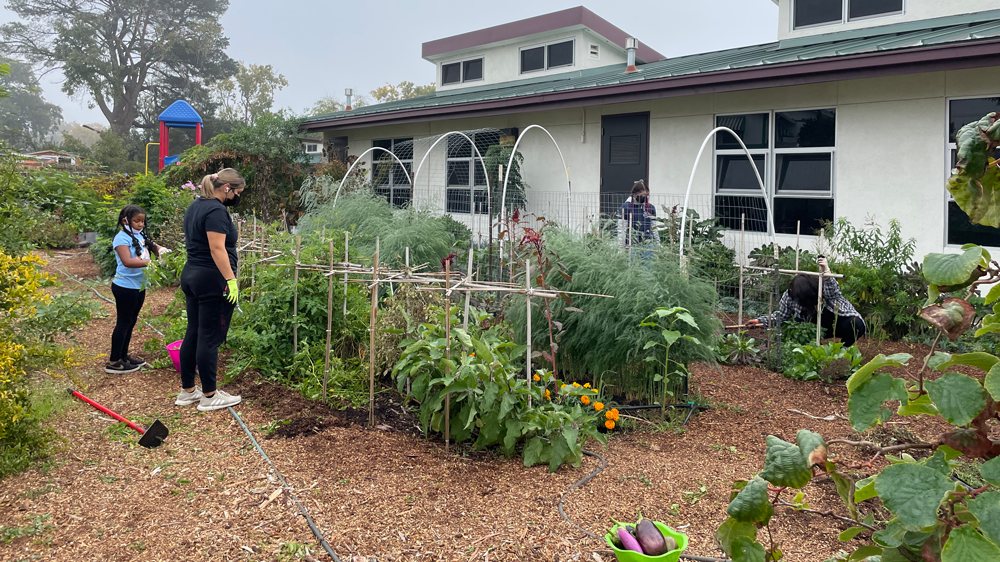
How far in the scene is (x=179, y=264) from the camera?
29.1 ft

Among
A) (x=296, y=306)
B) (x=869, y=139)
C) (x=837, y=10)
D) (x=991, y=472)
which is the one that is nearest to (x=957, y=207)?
(x=869, y=139)

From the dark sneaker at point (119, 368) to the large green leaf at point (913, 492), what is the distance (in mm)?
5697

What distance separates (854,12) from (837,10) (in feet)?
0.80

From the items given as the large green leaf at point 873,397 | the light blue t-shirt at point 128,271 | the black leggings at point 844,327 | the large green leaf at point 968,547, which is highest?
the light blue t-shirt at point 128,271

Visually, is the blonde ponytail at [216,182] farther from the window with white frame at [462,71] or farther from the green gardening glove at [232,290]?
the window with white frame at [462,71]

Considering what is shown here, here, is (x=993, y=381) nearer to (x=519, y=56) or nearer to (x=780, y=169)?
(x=780, y=169)

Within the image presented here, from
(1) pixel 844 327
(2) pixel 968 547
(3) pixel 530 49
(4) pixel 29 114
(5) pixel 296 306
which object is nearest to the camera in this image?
(2) pixel 968 547

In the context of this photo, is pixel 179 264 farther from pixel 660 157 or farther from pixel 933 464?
pixel 933 464

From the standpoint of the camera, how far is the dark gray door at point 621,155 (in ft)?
33.0

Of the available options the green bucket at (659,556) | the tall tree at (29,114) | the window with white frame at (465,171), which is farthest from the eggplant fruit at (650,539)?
the tall tree at (29,114)

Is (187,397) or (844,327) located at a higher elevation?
(844,327)

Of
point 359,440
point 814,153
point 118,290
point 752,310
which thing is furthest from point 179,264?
point 814,153

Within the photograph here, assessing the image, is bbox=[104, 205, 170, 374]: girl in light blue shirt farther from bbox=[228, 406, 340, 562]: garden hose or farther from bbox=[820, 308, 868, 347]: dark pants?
bbox=[820, 308, 868, 347]: dark pants

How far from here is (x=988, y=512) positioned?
2.88 feet
